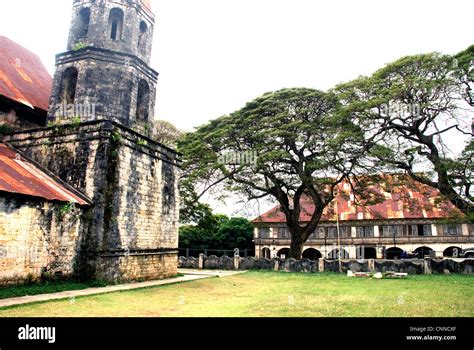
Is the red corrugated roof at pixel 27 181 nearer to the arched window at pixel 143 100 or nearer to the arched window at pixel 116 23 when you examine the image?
the arched window at pixel 143 100

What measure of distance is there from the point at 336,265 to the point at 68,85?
15.9 m

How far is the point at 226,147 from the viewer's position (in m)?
21.4

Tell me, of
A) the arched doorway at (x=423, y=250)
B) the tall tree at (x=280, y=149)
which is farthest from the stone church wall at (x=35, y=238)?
the arched doorway at (x=423, y=250)

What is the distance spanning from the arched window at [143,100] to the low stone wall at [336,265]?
11218 millimetres

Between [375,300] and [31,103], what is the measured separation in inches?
570

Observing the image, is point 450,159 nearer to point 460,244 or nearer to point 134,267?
point 134,267

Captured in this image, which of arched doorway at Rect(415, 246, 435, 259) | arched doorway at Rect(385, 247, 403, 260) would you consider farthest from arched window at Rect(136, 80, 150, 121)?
arched doorway at Rect(415, 246, 435, 259)

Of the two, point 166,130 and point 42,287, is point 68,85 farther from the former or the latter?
point 166,130

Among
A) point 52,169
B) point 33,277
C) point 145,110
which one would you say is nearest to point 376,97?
point 145,110

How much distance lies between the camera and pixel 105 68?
1335 cm

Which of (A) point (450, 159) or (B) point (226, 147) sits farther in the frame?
(B) point (226, 147)

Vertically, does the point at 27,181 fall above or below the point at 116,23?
below

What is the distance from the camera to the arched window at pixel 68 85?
13.7m

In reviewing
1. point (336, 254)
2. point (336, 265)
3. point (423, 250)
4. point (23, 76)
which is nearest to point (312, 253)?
point (336, 254)
